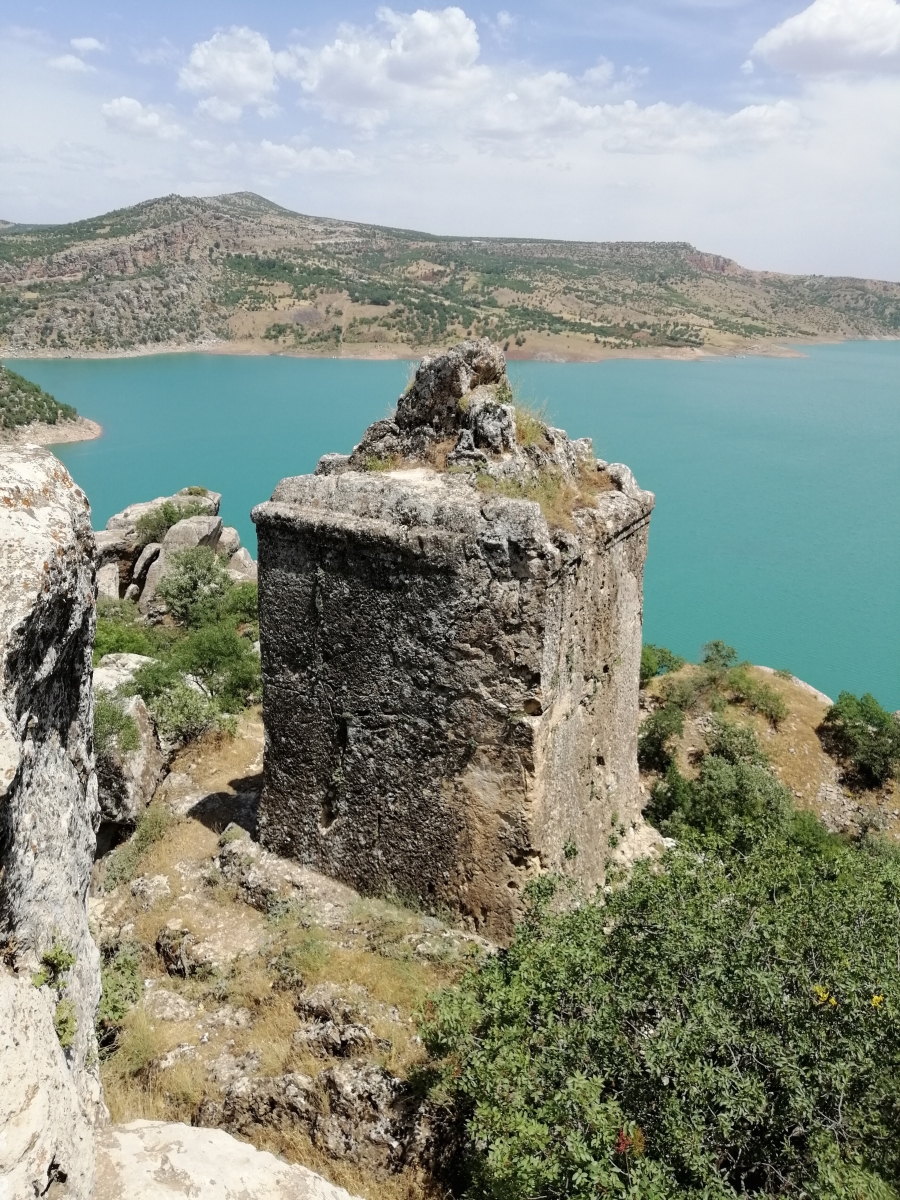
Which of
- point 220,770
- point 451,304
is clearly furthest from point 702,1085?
point 451,304

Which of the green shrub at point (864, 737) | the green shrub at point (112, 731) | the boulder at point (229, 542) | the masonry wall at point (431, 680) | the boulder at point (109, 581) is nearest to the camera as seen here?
the masonry wall at point (431, 680)

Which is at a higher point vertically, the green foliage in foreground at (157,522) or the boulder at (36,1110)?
the boulder at (36,1110)

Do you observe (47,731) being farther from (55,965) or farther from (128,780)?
(128,780)

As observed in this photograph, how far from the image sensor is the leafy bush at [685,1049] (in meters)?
3.33

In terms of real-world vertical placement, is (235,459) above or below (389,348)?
below

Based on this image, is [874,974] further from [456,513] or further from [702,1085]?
[456,513]

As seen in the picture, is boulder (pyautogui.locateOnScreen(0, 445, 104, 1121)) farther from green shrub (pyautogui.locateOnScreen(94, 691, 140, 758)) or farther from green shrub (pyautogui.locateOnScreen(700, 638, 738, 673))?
green shrub (pyautogui.locateOnScreen(700, 638, 738, 673))

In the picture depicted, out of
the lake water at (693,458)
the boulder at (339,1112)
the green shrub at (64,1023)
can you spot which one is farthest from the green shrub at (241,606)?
the green shrub at (64,1023)

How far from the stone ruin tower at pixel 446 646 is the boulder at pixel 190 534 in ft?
46.8

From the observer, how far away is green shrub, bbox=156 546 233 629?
16.9m

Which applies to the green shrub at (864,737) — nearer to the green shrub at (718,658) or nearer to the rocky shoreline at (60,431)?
the green shrub at (718,658)

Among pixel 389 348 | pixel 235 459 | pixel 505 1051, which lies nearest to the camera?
pixel 505 1051

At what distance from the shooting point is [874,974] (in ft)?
12.9

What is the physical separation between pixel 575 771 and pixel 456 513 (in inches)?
93.4
